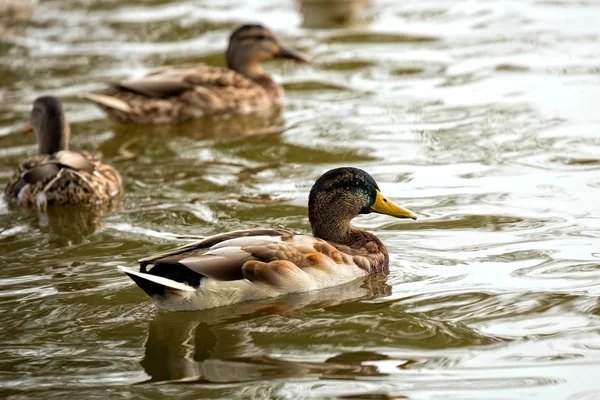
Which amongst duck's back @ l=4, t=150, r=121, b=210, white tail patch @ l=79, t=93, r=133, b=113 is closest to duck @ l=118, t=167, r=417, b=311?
duck's back @ l=4, t=150, r=121, b=210

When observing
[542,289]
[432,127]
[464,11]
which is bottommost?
[542,289]

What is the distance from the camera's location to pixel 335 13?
55.3 feet

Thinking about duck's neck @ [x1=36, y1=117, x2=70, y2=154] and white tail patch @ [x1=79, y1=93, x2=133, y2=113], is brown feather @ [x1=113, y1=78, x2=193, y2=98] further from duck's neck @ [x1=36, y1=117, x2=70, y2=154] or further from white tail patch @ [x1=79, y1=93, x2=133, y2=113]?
duck's neck @ [x1=36, y1=117, x2=70, y2=154]

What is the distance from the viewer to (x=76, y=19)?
60.2 feet

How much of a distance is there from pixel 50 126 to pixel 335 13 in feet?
24.0

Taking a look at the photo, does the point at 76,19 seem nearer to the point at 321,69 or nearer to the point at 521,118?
the point at 321,69

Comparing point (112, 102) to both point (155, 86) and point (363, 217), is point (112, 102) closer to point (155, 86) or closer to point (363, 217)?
point (155, 86)

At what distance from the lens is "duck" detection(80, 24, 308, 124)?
12.3m

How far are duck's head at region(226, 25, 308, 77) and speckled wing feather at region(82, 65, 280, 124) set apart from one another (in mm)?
377

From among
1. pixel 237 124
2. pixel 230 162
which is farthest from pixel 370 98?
A: pixel 230 162

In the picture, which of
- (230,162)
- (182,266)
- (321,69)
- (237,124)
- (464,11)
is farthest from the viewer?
(464,11)

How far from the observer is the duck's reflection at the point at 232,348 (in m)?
6.01

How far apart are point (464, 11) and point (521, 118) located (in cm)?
564

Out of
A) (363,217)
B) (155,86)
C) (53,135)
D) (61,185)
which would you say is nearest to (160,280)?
(363,217)
